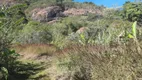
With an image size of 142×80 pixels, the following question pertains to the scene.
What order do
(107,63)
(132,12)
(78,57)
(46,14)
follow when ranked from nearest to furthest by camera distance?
(107,63) → (78,57) → (132,12) → (46,14)

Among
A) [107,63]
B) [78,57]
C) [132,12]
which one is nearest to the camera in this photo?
[107,63]

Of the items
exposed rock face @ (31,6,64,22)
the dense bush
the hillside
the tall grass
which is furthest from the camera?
exposed rock face @ (31,6,64,22)

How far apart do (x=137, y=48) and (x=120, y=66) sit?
435mm

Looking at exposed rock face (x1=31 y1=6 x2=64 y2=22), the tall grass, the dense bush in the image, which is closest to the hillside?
the tall grass

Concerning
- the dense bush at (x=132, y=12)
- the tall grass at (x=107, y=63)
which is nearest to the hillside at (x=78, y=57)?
the tall grass at (x=107, y=63)

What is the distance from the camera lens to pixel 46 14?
77250 mm

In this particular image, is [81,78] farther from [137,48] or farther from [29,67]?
[29,67]

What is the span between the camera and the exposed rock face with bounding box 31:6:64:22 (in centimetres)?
7469

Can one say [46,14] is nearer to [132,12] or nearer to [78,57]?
[132,12]

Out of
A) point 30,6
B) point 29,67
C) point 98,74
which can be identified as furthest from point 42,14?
point 98,74

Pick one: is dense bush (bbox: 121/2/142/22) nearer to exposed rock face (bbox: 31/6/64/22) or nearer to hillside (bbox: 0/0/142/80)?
exposed rock face (bbox: 31/6/64/22)

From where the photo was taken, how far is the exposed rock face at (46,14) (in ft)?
245

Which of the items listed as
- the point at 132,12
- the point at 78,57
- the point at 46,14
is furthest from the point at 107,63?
the point at 46,14

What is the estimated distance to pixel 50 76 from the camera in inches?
321
